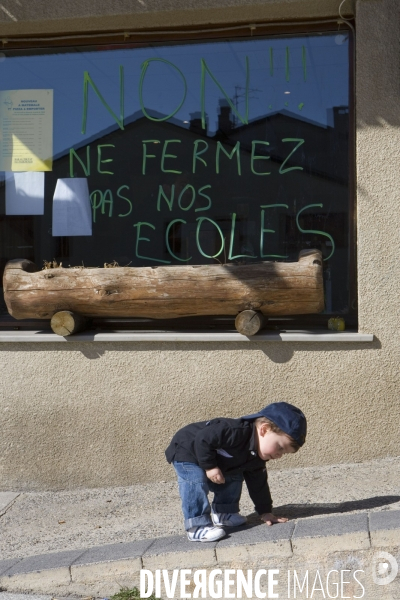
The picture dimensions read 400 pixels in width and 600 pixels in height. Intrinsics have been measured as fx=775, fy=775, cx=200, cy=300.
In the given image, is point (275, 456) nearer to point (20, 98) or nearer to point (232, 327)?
point (232, 327)

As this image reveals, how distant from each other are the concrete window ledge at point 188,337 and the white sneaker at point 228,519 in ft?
4.95

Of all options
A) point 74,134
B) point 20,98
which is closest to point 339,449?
point 74,134

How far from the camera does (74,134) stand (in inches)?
233

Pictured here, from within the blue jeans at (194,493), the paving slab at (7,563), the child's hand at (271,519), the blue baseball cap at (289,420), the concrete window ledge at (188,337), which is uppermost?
the concrete window ledge at (188,337)

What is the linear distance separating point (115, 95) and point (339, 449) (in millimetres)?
3083

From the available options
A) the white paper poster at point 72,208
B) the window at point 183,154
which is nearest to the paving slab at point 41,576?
the window at point 183,154

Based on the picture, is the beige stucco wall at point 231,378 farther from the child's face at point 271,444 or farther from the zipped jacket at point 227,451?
the child's face at point 271,444

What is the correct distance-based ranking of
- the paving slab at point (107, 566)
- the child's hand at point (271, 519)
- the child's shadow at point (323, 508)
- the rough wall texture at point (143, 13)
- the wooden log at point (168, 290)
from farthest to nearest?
1. the rough wall texture at point (143, 13)
2. the wooden log at point (168, 290)
3. the child's shadow at point (323, 508)
4. the child's hand at point (271, 519)
5. the paving slab at point (107, 566)

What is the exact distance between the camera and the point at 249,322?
531 centimetres

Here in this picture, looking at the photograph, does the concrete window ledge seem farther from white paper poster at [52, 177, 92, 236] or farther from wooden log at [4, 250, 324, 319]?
white paper poster at [52, 177, 92, 236]

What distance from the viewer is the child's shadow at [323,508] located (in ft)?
13.9

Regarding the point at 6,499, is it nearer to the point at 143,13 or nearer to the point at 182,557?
the point at 182,557

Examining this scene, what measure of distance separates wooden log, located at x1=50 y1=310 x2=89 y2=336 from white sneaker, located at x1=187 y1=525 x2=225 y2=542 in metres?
1.98

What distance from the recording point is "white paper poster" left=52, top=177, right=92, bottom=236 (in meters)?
5.90
